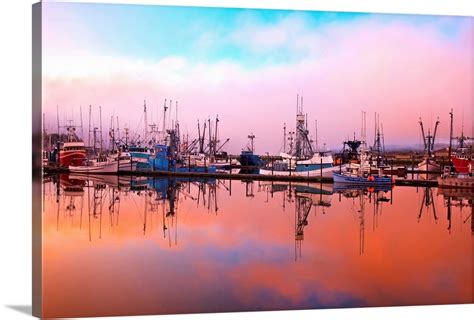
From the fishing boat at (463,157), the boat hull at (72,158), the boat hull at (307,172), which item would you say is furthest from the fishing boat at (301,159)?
the boat hull at (72,158)

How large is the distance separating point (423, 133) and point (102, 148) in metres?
3.45

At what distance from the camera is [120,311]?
7977mm

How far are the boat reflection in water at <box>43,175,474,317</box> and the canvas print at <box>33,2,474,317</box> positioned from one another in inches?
0.6

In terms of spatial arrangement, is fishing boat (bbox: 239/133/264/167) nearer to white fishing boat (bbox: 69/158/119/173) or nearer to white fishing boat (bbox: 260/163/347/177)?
white fishing boat (bbox: 260/163/347/177)

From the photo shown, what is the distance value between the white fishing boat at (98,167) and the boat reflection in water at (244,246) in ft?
0.29

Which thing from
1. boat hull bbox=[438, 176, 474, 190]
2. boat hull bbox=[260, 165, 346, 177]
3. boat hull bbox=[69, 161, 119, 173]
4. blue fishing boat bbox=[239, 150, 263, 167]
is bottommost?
boat hull bbox=[438, 176, 474, 190]

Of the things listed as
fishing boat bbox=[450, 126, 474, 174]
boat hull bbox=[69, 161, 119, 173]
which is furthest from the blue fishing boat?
fishing boat bbox=[450, 126, 474, 174]

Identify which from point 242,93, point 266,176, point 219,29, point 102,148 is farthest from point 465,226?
point 102,148

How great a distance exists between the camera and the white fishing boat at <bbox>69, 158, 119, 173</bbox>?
27.8 feet

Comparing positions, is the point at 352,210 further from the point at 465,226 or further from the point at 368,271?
the point at 465,226

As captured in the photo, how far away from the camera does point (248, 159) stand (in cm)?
898

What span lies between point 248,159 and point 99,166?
1.59 metres

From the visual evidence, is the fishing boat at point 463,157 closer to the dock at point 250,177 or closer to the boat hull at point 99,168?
the dock at point 250,177

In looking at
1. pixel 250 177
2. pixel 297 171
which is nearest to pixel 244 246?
pixel 250 177
